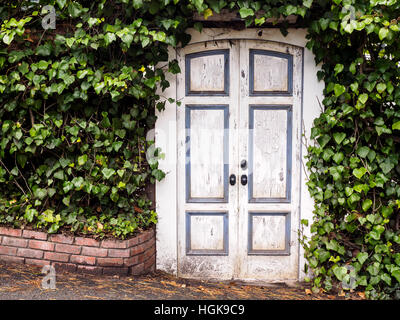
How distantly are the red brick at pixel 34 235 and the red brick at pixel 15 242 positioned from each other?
0.06 meters

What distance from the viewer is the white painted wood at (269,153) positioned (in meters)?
4.07

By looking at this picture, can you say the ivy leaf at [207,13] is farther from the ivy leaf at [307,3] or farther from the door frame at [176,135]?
the ivy leaf at [307,3]

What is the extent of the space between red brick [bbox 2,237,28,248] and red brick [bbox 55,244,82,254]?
338mm

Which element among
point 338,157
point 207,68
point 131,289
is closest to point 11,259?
point 131,289

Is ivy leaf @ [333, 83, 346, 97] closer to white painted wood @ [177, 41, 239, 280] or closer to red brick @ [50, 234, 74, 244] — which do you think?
white painted wood @ [177, 41, 239, 280]

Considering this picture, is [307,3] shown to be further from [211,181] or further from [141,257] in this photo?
[141,257]

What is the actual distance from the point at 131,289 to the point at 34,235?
1107 millimetres

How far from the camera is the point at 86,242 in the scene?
3.78 meters

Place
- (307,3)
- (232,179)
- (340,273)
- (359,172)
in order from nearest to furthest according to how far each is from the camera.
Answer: (307,3)
(359,172)
(340,273)
(232,179)

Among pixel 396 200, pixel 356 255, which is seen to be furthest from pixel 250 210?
pixel 396 200

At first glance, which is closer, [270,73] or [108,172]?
[108,172]

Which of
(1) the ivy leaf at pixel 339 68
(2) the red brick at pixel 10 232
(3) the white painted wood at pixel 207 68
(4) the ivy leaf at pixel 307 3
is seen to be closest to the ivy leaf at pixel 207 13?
(3) the white painted wood at pixel 207 68

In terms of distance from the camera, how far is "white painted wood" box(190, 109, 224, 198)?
160 inches

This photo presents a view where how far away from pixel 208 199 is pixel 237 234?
0.47m
